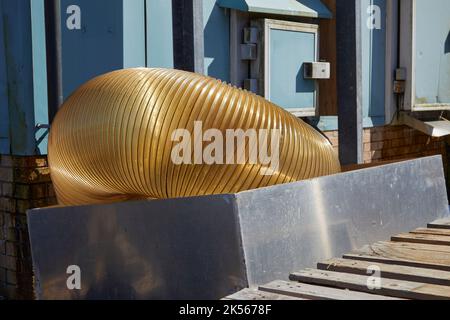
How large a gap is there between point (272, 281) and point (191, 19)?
1.81 m

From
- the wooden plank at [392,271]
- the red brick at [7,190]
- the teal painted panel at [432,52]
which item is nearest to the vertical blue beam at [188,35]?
the red brick at [7,190]

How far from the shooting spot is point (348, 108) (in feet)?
14.1

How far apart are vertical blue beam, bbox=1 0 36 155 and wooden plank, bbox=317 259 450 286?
6.28 feet

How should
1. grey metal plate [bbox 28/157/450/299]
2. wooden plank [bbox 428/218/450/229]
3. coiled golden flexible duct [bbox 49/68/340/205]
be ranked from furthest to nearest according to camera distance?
wooden plank [bbox 428/218/450/229]
coiled golden flexible duct [bbox 49/68/340/205]
grey metal plate [bbox 28/157/450/299]

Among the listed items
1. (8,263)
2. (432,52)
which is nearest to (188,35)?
(8,263)

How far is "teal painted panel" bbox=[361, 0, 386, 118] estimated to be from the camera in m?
5.58

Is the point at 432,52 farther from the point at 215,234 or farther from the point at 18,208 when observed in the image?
the point at 215,234

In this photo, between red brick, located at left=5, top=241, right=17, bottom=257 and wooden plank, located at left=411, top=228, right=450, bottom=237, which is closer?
wooden plank, located at left=411, top=228, right=450, bottom=237

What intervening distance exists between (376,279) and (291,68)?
2657mm

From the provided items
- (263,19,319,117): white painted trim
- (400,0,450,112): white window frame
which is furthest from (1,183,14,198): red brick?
(400,0,450,112): white window frame

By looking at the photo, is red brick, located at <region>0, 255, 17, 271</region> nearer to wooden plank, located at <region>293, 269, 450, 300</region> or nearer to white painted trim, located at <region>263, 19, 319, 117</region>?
white painted trim, located at <region>263, 19, 319, 117</region>

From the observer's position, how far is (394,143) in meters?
6.09

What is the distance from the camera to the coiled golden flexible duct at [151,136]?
2.63 metres
